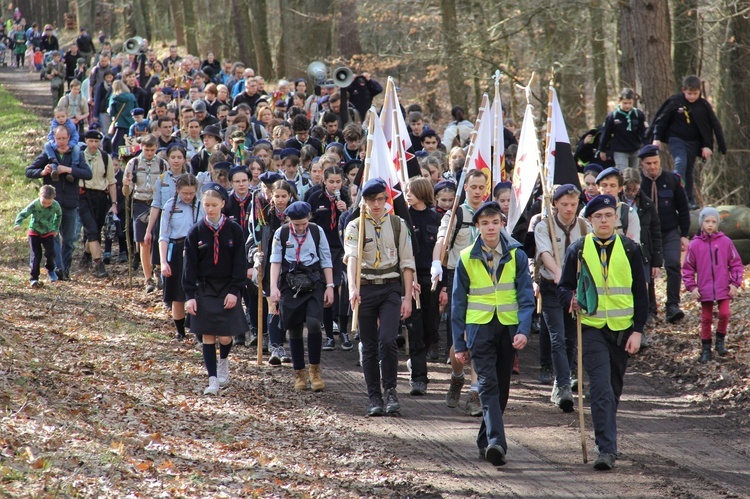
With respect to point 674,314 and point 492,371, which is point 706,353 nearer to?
point 674,314

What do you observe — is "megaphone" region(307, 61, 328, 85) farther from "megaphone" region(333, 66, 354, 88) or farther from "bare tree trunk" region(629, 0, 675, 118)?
"bare tree trunk" region(629, 0, 675, 118)

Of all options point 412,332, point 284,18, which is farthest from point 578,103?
point 412,332

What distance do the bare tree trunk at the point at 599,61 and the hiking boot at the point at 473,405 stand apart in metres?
16.9

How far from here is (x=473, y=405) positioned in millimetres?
9453

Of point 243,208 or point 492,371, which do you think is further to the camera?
point 243,208

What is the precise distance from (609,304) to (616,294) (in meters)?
0.10

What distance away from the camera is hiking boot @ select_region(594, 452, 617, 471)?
7.55 m

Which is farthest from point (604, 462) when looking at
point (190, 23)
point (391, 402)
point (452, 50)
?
point (190, 23)

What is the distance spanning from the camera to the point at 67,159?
649 inches

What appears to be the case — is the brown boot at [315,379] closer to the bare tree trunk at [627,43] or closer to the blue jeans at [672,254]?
the blue jeans at [672,254]

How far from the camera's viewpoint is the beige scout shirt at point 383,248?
9.48 m

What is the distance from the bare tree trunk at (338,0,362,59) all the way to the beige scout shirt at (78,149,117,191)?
579 inches

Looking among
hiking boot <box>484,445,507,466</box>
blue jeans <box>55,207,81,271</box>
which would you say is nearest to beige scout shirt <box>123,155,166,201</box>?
blue jeans <box>55,207,81,271</box>

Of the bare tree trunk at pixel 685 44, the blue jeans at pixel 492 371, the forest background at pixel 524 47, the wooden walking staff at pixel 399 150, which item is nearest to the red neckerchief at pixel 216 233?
the wooden walking staff at pixel 399 150
